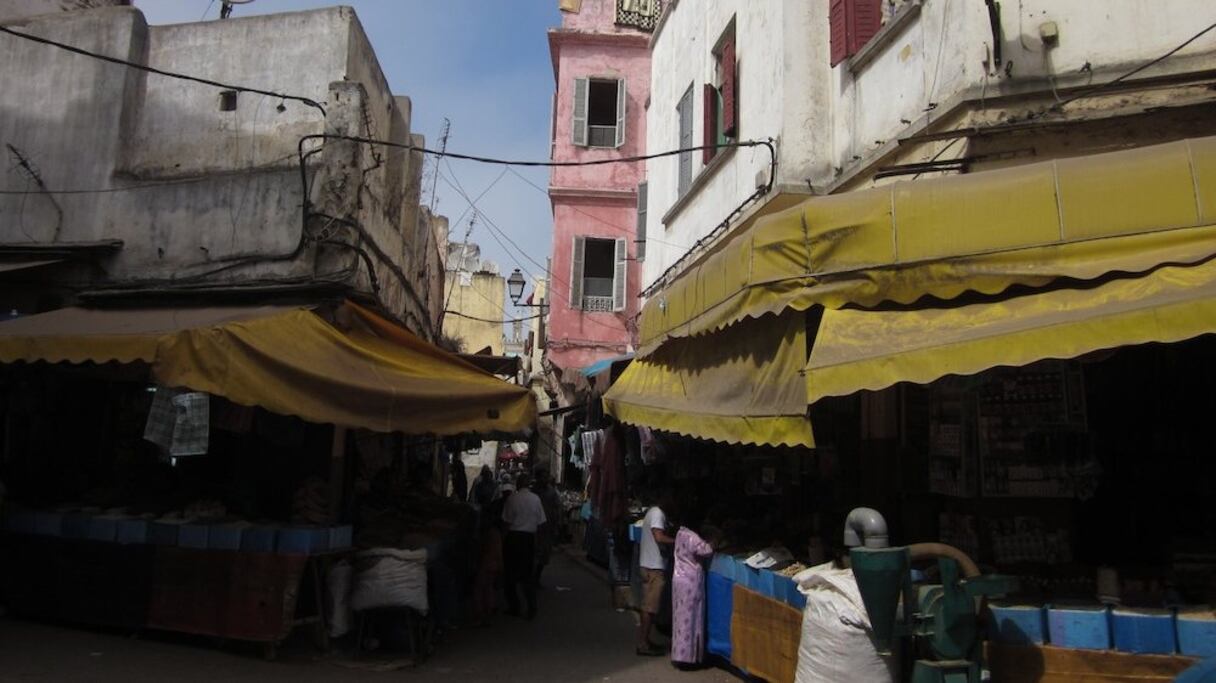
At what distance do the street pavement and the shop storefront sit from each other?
132 cm

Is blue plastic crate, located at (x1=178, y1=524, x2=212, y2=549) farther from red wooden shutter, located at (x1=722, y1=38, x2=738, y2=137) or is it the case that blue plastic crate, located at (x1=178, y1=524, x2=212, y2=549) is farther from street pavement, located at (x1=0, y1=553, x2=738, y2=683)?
red wooden shutter, located at (x1=722, y1=38, x2=738, y2=137)

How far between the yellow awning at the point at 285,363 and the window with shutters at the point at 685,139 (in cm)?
505

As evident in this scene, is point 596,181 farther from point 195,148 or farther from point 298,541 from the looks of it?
point 298,541

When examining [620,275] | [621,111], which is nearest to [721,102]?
[620,275]

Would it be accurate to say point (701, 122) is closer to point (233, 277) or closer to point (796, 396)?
point (233, 277)

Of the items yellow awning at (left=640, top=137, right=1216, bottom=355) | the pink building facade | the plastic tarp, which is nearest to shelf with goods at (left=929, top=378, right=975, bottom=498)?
yellow awning at (left=640, top=137, right=1216, bottom=355)

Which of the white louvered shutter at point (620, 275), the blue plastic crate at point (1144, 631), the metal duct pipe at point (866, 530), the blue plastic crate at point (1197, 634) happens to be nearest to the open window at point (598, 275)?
the white louvered shutter at point (620, 275)

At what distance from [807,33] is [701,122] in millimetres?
2868

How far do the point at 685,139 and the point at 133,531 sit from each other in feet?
28.4

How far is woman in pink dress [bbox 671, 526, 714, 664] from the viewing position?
7.34 meters

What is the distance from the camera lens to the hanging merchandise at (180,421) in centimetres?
751

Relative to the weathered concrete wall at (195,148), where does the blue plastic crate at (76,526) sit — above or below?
below

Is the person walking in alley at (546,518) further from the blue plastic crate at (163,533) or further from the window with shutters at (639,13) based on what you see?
the window with shutters at (639,13)

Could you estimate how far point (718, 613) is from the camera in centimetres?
728
